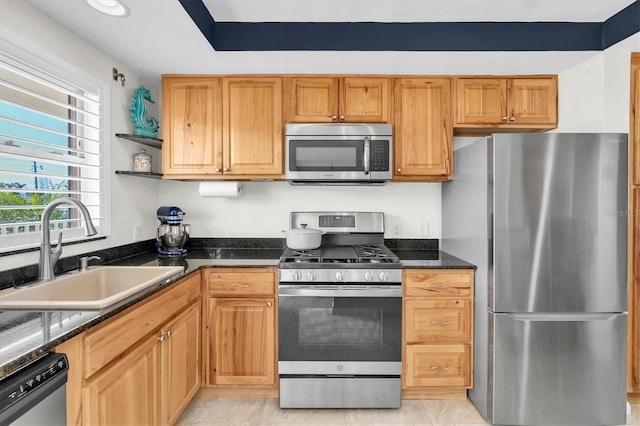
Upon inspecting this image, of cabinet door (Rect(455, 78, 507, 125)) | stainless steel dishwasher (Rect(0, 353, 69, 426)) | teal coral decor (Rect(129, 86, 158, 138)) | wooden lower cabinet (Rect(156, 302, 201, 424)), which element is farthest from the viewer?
cabinet door (Rect(455, 78, 507, 125))

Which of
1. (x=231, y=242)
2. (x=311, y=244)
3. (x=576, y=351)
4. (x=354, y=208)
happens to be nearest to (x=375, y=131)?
(x=354, y=208)

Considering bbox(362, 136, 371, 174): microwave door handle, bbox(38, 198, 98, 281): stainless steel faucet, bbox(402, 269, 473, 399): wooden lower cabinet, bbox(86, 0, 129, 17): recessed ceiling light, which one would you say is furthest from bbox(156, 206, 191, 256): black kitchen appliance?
bbox(402, 269, 473, 399): wooden lower cabinet

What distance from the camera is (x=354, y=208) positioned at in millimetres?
2818

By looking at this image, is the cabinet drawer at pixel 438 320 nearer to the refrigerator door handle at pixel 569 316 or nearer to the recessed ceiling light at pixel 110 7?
the refrigerator door handle at pixel 569 316

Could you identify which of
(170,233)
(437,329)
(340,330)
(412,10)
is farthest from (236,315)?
(412,10)

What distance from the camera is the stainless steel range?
6.97 feet

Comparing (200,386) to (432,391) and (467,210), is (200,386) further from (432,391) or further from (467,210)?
(467,210)

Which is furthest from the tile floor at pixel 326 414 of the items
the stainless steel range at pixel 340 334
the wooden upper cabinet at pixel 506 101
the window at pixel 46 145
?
the wooden upper cabinet at pixel 506 101

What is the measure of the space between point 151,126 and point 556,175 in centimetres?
261

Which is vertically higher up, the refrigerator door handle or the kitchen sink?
the kitchen sink

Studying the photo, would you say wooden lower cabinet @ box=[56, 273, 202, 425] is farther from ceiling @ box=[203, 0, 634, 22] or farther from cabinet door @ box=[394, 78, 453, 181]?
cabinet door @ box=[394, 78, 453, 181]

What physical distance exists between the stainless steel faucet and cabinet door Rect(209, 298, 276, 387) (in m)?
0.88

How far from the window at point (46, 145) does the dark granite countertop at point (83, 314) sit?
1.56 ft

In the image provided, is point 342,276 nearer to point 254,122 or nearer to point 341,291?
point 341,291
